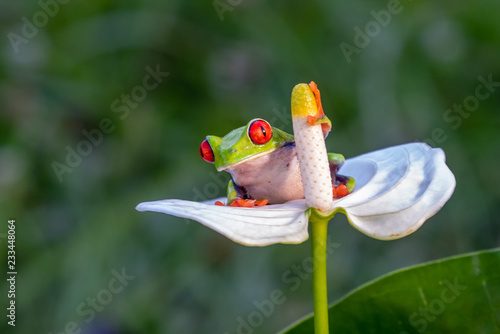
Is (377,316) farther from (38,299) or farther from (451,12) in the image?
(451,12)

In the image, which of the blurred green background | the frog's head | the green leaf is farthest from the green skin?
the blurred green background

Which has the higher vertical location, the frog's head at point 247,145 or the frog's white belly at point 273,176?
the frog's head at point 247,145

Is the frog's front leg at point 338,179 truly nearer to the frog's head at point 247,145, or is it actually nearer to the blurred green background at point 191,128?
the frog's head at point 247,145

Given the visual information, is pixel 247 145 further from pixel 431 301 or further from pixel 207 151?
pixel 431 301

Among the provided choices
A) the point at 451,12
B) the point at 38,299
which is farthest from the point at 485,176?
the point at 38,299

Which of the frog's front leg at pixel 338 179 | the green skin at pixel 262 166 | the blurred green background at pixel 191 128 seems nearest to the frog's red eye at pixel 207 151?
the green skin at pixel 262 166

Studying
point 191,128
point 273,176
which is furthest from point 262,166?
point 191,128
